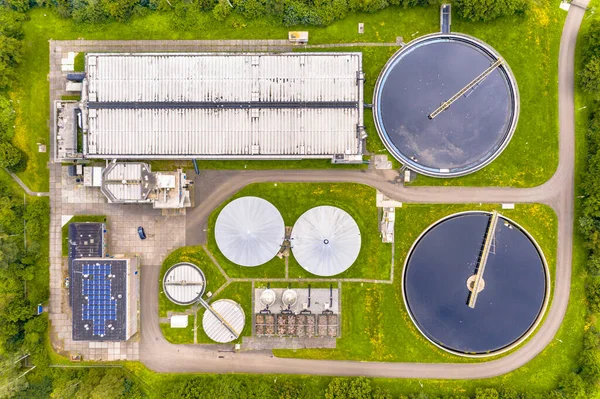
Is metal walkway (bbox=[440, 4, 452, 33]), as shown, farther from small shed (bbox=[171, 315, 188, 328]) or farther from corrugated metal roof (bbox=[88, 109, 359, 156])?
small shed (bbox=[171, 315, 188, 328])

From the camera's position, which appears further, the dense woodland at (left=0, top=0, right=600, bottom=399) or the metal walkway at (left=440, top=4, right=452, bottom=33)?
the metal walkway at (left=440, top=4, right=452, bottom=33)

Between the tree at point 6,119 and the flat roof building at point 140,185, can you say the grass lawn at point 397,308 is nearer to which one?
the flat roof building at point 140,185

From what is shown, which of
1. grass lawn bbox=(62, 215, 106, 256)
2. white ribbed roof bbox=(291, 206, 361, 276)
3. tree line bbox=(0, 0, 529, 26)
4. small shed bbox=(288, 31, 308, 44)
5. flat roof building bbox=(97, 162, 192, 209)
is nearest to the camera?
flat roof building bbox=(97, 162, 192, 209)

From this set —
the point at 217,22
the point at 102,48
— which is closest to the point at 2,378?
the point at 102,48

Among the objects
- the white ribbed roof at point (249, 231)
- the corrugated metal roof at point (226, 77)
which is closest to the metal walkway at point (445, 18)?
the corrugated metal roof at point (226, 77)

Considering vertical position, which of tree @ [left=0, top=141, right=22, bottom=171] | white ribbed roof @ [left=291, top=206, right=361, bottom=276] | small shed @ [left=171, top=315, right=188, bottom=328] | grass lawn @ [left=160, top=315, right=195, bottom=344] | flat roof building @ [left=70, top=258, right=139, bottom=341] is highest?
tree @ [left=0, top=141, right=22, bottom=171]

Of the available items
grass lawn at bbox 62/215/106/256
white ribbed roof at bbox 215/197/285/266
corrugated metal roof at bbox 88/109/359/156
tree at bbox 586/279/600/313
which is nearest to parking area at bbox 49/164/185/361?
grass lawn at bbox 62/215/106/256

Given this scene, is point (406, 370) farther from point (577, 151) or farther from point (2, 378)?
point (2, 378)
